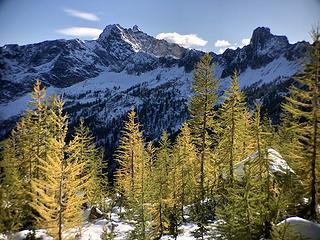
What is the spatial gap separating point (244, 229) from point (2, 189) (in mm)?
13009

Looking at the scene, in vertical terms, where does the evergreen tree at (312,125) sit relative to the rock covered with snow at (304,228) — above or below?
above

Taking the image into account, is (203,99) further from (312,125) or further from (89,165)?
(89,165)

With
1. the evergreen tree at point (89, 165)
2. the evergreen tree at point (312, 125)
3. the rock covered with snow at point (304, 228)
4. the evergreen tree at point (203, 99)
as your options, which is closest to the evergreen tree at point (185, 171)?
the evergreen tree at point (203, 99)

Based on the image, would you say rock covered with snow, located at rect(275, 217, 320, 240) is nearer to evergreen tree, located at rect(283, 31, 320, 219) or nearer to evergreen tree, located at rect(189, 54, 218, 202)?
evergreen tree, located at rect(283, 31, 320, 219)

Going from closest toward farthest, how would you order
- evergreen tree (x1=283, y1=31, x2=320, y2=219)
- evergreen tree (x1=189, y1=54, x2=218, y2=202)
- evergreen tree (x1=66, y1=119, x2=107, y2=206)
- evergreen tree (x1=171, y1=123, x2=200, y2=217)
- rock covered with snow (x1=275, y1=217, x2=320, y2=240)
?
rock covered with snow (x1=275, y1=217, x2=320, y2=240) < evergreen tree (x1=283, y1=31, x2=320, y2=219) < evergreen tree (x1=189, y1=54, x2=218, y2=202) < evergreen tree (x1=171, y1=123, x2=200, y2=217) < evergreen tree (x1=66, y1=119, x2=107, y2=206)

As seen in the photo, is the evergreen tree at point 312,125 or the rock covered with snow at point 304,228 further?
the evergreen tree at point 312,125

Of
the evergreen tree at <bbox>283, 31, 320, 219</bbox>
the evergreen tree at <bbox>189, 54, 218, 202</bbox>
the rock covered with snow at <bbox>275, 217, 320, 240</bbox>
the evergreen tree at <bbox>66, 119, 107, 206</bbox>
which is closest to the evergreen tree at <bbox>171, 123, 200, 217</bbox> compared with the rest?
the evergreen tree at <bbox>189, 54, 218, 202</bbox>

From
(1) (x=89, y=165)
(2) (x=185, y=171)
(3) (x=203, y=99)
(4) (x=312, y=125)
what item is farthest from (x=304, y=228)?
(1) (x=89, y=165)

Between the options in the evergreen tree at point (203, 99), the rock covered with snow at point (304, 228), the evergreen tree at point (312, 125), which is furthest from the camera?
the evergreen tree at point (203, 99)

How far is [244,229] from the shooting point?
19.3 metres

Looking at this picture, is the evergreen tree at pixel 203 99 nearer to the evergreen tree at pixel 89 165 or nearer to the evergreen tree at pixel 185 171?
the evergreen tree at pixel 185 171

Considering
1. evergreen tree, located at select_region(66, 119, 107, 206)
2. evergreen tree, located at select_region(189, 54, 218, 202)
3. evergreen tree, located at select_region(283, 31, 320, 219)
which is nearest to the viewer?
evergreen tree, located at select_region(283, 31, 320, 219)

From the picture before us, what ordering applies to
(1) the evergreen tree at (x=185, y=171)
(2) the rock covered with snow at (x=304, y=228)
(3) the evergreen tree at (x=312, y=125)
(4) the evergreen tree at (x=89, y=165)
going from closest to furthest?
(2) the rock covered with snow at (x=304, y=228), (3) the evergreen tree at (x=312, y=125), (1) the evergreen tree at (x=185, y=171), (4) the evergreen tree at (x=89, y=165)

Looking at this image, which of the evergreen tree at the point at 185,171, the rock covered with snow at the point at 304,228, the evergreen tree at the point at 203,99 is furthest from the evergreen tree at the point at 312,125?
the evergreen tree at the point at 185,171
